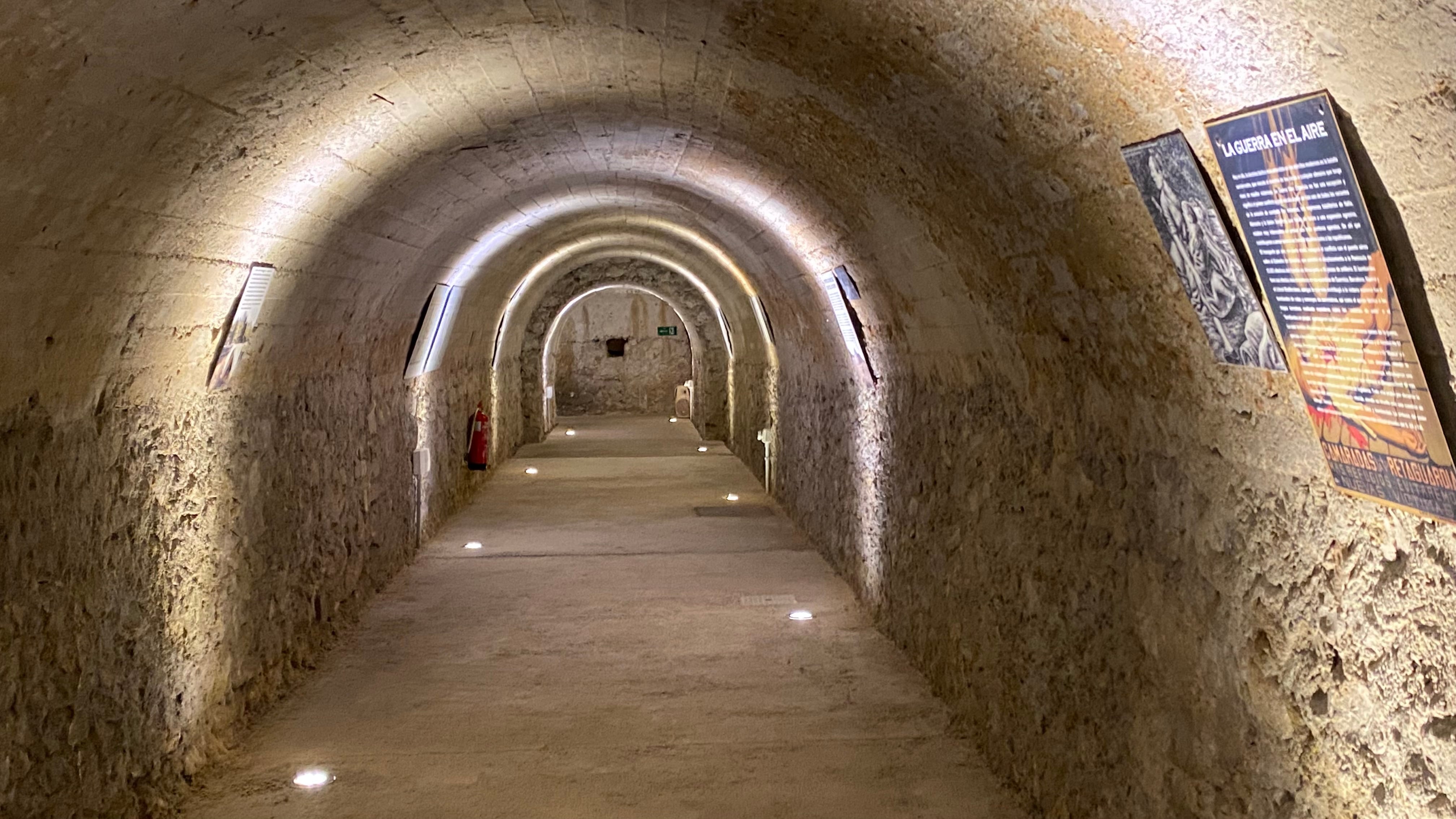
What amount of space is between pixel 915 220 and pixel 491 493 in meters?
9.57

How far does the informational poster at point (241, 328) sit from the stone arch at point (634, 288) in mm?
13776

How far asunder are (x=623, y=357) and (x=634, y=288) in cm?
746

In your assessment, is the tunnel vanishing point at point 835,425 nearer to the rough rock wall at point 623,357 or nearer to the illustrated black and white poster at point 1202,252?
the illustrated black and white poster at point 1202,252

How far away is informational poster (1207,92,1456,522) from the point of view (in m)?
2.04

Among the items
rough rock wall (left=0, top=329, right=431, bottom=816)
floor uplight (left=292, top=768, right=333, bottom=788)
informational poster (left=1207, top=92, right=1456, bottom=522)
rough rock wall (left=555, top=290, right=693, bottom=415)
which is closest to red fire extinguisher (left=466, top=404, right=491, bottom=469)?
rough rock wall (left=0, top=329, right=431, bottom=816)

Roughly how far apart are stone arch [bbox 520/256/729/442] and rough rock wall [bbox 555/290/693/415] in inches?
279

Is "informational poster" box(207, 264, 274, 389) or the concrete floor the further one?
"informational poster" box(207, 264, 274, 389)

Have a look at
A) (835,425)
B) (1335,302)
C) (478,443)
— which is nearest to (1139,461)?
(1335,302)

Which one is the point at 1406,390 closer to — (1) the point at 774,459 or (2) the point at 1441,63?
(2) the point at 1441,63

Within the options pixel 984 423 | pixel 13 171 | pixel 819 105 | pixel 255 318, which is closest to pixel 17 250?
pixel 13 171

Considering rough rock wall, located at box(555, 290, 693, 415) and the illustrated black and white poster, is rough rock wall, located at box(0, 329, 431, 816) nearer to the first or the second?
the illustrated black and white poster

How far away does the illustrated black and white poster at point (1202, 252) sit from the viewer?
2.56 metres

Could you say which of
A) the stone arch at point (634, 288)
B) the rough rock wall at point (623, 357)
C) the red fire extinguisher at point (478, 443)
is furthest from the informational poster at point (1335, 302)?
the rough rock wall at point (623, 357)

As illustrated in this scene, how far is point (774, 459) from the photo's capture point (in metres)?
12.8
